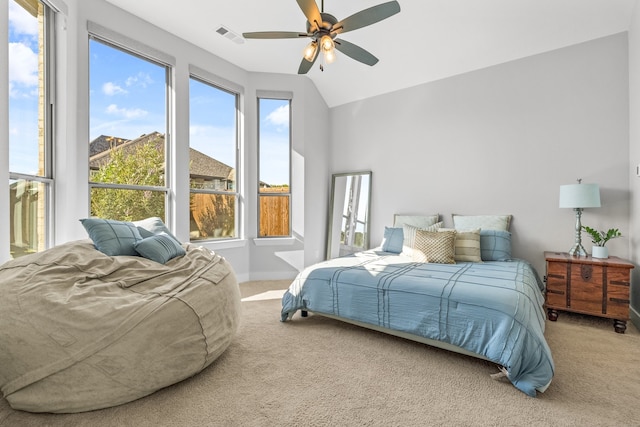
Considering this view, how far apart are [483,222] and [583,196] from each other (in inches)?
36.6

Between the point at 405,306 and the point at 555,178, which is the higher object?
the point at 555,178

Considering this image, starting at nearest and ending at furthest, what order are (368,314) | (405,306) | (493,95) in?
1. (405,306)
2. (368,314)
3. (493,95)

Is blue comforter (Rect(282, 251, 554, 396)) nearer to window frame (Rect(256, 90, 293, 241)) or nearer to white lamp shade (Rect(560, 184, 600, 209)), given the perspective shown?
white lamp shade (Rect(560, 184, 600, 209))

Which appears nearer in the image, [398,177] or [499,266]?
[499,266]

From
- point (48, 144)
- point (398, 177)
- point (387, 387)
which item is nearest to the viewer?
point (387, 387)

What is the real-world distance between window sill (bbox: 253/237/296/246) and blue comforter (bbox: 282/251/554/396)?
1705 mm

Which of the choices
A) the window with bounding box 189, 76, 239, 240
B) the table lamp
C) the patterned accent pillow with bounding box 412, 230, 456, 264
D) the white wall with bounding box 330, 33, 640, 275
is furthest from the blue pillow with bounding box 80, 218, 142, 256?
the table lamp

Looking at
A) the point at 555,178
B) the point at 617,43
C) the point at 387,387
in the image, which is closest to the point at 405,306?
the point at 387,387

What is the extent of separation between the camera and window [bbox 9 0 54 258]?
238 cm

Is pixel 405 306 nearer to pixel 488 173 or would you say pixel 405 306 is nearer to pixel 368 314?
pixel 368 314

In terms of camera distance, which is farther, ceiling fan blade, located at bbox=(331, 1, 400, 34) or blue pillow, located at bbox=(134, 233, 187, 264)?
blue pillow, located at bbox=(134, 233, 187, 264)

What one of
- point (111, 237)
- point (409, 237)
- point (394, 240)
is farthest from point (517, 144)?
point (111, 237)

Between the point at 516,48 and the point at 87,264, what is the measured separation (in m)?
4.51

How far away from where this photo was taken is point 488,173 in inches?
146
